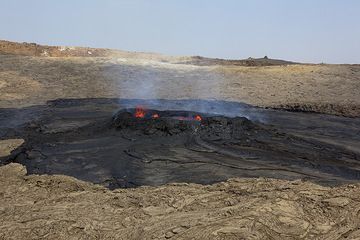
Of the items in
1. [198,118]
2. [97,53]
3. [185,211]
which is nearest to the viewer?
[185,211]

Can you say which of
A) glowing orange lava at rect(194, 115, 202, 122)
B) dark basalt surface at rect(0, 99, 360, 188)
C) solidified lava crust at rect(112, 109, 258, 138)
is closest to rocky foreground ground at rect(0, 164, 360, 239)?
dark basalt surface at rect(0, 99, 360, 188)

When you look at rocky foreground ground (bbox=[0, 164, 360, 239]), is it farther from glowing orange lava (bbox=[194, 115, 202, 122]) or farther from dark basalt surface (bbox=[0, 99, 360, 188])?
glowing orange lava (bbox=[194, 115, 202, 122])

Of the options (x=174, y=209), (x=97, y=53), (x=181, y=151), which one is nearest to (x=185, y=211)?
(x=174, y=209)

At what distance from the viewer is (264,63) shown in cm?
2959

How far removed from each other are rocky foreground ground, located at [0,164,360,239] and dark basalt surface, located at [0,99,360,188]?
1.98 ft

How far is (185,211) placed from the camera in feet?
18.2

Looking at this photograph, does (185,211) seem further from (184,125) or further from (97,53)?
(97,53)

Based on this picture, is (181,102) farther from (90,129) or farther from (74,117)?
(90,129)

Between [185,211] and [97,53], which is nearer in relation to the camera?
[185,211]

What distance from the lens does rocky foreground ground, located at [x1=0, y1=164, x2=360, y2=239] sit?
499cm

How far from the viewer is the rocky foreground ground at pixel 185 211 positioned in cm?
499

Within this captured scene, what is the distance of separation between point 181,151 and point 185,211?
2846 millimetres

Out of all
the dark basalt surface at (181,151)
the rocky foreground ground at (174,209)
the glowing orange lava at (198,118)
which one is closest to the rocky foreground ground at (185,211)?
the rocky foreground ground at (174,209)

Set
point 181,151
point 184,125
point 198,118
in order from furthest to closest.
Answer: point 198,118
point 184,125
point 181,151
